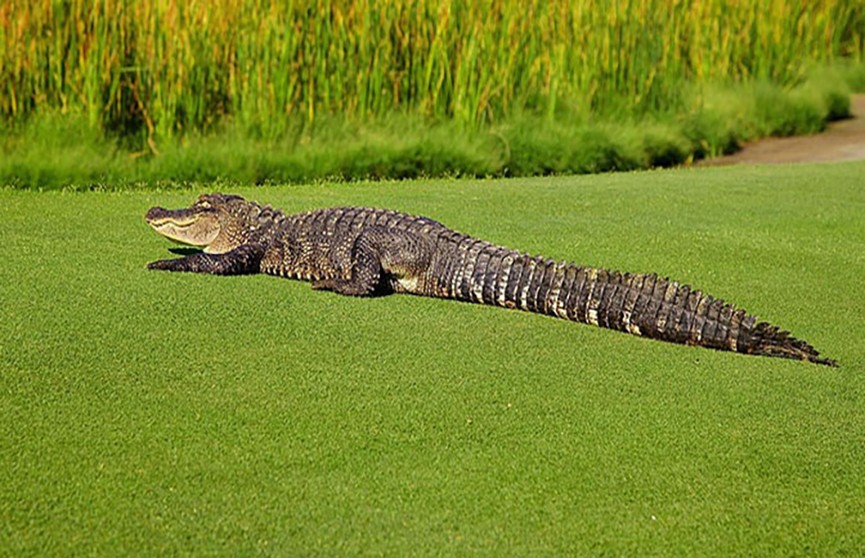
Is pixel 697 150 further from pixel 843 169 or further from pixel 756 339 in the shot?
pixel 756 339

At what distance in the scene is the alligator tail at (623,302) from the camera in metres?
4.11

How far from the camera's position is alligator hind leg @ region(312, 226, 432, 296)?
4.84 meters

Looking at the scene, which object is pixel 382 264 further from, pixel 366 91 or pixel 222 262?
pixel 366 91

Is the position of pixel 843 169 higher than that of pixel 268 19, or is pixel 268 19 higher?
pixel 268 19

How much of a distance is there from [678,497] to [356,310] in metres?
1.80

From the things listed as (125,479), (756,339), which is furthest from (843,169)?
(125,479)

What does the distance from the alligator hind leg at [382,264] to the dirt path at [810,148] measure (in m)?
5.23

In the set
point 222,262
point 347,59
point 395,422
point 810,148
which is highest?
point 347,59

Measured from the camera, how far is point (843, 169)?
8531 mm

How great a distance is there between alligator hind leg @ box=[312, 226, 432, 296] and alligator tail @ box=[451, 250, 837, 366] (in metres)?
0.21

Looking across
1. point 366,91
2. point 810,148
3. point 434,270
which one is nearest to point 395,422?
point 434,270

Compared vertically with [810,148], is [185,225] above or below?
above

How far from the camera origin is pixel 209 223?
550 cm

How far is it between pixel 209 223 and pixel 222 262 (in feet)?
1.69
